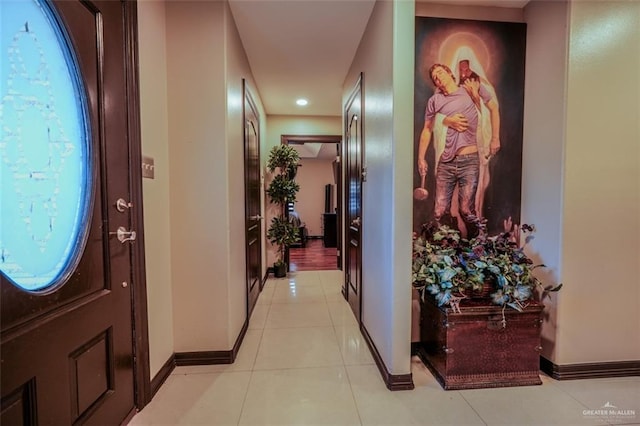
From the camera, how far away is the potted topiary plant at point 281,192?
4.26 metres

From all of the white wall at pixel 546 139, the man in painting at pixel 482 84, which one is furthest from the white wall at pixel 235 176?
the white wall at pixel 546 139

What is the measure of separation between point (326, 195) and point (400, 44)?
6.84 m

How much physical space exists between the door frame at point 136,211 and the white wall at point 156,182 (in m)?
0.07

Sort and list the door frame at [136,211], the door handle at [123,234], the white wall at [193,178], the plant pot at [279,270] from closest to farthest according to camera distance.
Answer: the door handle at [123,234] < the door frame at [136,211] < the white wall at [193,178] < the plant pot at [279,270]

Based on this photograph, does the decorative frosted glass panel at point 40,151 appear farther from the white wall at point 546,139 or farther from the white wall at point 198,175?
the white wall at point 546,139

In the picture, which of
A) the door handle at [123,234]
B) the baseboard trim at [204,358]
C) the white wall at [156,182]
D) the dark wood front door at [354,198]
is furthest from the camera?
the dark wood front door at [354,198]

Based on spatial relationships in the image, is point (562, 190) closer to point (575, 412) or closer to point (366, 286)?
point (575, 412)

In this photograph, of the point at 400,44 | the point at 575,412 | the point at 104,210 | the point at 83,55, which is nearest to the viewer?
the point at 83,55

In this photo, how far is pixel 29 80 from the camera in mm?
959

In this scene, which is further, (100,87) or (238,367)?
(238,367)

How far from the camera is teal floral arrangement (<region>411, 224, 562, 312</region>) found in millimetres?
1761

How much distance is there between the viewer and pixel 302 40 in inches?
99.8

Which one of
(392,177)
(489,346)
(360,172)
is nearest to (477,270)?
(489,346)

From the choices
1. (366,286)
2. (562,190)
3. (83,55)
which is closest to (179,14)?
(83,55)
